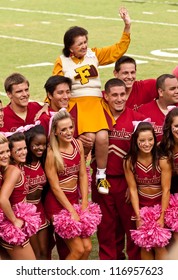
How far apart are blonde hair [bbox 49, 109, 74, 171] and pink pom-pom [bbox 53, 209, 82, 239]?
37 cm

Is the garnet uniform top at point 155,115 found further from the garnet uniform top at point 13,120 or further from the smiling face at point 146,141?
the garnet uniform top at point 13,120

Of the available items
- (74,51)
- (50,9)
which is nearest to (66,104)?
(74,51)

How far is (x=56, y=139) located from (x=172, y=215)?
1071 millimetres

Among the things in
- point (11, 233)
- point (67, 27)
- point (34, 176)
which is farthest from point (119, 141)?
point (67, 27)

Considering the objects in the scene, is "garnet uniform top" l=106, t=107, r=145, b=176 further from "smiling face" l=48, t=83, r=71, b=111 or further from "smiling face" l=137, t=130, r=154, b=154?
"smiling face" l=48, t=83, r=71, b=111

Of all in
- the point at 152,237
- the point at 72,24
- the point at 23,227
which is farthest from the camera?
the point at 72,24

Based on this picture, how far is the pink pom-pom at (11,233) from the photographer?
5.46 meters

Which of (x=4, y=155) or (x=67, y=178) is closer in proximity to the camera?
(x=4, y=155)

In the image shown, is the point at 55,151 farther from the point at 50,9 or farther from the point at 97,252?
the point at 50,9

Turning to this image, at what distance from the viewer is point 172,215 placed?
18.8ft

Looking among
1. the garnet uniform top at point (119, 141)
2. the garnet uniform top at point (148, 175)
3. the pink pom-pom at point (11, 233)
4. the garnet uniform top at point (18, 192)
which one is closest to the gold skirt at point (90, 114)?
the garnet uniform top at point (119, 141)

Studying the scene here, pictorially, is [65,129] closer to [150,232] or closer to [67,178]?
[67,178]

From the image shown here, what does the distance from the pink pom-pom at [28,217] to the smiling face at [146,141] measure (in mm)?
965
